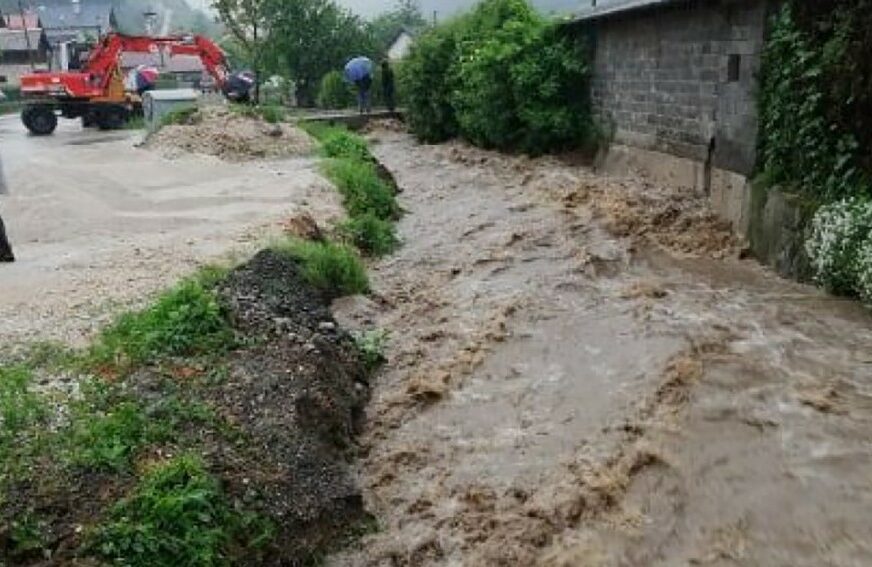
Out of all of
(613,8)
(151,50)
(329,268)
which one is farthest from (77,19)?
(329,268)

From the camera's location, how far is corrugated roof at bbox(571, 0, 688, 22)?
43.2 ft

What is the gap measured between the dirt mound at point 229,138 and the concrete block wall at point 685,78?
660cm

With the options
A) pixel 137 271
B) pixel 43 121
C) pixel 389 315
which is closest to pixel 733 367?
pixel 389 315

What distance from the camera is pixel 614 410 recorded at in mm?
6070

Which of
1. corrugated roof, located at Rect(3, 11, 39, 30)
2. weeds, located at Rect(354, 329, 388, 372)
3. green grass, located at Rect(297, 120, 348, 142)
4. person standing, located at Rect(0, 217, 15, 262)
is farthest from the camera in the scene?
corrugated roof, located at Rect(3, 11, 39, 30)

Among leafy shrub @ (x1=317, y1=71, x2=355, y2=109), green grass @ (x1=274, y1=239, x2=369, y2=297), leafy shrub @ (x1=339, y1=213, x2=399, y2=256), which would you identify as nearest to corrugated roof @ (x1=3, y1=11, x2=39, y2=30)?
leafy shrub @ (x1=317, y1=71, x2=355, y2=109)

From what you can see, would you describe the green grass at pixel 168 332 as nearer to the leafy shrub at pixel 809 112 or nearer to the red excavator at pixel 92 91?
the leafy shrub at pixel 809 112

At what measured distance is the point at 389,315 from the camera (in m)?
8.62

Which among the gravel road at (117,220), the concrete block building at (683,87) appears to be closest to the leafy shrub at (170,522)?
the gravel road at (117,220)

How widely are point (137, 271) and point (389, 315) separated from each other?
8.14 feet

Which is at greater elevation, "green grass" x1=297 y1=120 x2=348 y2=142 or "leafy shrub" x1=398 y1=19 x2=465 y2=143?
"leafy shrub" x1=398 y1=19 x2=465 y2=143

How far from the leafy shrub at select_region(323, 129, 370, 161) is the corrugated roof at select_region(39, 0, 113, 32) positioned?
57.4 m

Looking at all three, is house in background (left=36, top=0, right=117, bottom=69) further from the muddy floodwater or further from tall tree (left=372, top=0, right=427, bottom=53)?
the muddy floodwater

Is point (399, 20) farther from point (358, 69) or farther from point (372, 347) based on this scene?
point (372, 347)
